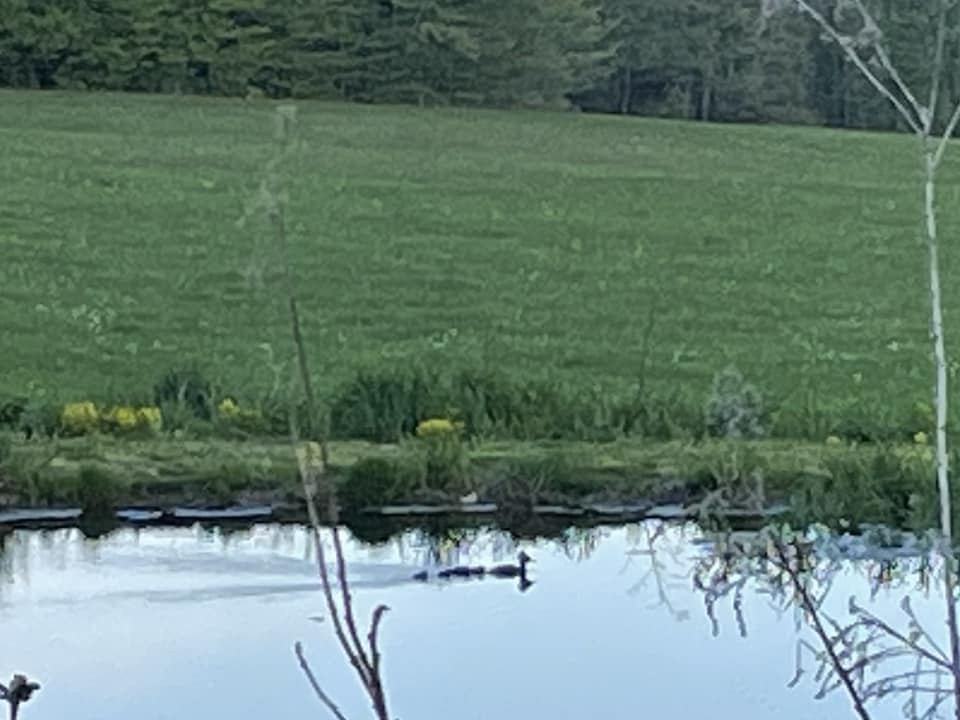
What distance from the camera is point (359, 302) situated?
15.4m

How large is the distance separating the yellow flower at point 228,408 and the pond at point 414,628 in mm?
1363

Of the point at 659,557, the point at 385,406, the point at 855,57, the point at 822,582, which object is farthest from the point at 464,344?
the point at 855,57

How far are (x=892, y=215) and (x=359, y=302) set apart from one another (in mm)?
8614

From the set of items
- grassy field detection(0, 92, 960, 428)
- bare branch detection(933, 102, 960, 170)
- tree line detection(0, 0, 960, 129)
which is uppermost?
tree line detection(0, 0, 960, 129)

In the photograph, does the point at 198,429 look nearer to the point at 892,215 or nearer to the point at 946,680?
the point at 946,680

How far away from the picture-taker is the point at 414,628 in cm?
641

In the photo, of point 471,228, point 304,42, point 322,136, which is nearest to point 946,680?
point 471,228

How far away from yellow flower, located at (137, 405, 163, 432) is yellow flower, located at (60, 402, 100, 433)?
18cm

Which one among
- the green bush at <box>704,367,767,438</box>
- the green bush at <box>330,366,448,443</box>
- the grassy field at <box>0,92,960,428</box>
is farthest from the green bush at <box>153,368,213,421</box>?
the green bush at <box>704,367,767,438</box>

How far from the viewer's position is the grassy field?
12812mm

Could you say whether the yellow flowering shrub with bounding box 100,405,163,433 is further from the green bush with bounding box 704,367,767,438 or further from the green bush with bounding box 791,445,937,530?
the green bush with bounding box 791,445,937,530

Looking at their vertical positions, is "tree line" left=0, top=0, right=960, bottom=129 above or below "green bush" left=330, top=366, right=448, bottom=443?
above

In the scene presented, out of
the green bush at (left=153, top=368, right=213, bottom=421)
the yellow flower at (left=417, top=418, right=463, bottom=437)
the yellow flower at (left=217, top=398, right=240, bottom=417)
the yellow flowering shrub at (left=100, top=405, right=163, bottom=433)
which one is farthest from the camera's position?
the green bush at (left=153, top=368, right=213, bottom=421)

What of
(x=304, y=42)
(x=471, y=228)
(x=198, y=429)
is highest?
(x=304, y=42)
